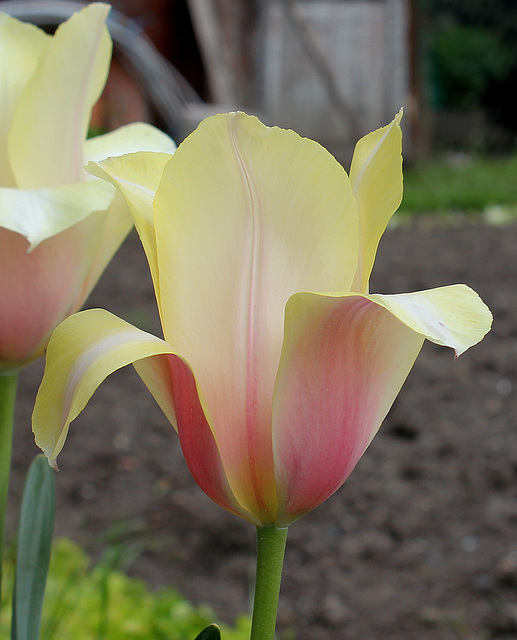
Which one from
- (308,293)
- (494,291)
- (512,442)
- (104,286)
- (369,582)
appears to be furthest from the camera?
(104,286)

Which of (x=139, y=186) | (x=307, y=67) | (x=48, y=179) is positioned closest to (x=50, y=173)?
(x=48, y=179)

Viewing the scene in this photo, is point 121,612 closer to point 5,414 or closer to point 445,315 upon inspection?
point 5,414

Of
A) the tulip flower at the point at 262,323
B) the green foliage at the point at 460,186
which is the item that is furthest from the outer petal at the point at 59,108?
the green foliage at the point at 460,186

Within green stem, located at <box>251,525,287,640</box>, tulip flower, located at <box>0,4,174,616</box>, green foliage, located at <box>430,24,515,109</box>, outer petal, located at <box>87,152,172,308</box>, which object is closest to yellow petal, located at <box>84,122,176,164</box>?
tulip flower, located at <box>0,4,174,616</box>

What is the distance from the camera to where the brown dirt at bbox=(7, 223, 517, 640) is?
1.73 meters

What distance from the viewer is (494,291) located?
3.26 m

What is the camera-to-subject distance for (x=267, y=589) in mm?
350

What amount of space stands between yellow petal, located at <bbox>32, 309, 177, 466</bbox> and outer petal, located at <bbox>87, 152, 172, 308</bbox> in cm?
3

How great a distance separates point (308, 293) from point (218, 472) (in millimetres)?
97

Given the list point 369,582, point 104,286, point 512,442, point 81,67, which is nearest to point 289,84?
point 104,286

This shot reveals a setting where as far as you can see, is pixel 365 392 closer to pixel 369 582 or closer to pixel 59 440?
A: pixel 59 440

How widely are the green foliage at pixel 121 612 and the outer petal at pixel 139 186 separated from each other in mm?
1030

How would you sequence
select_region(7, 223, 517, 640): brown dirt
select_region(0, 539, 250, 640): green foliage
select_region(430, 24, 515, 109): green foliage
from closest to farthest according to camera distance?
1. select_region(0, 539, 250, 640): green foliage
2. select_region(7, 223, 517, 640): brown dirt
3. select_region(430, 24, 515, 109): green foliage

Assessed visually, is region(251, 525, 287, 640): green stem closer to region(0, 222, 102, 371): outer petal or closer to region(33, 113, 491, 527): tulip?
region(33, 113, 491, 527): tulip
